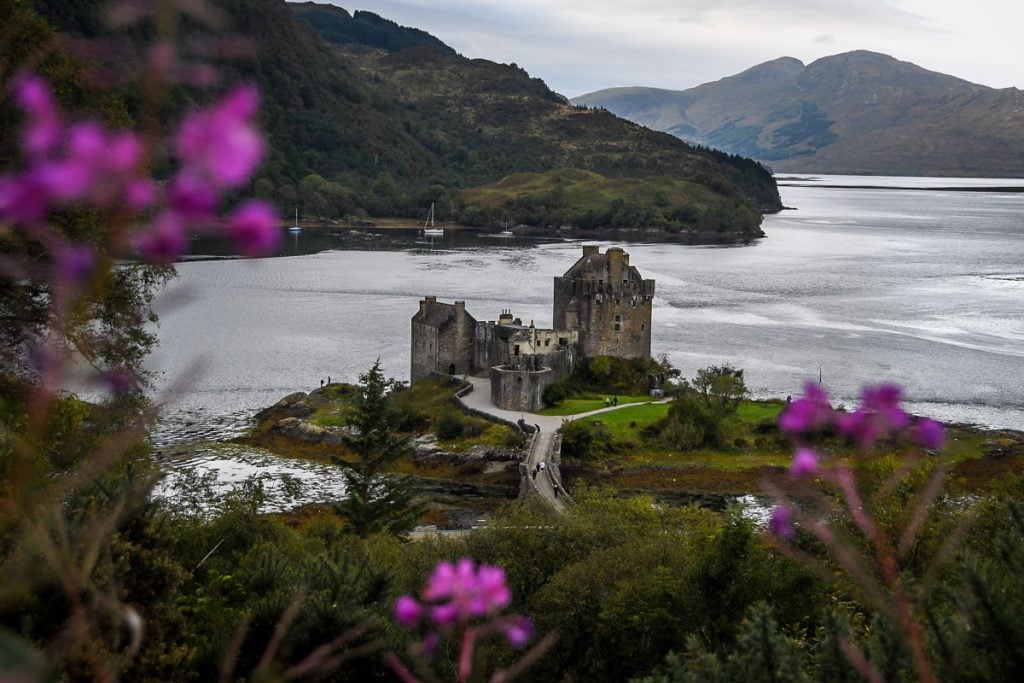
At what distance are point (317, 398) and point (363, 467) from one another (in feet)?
68.4

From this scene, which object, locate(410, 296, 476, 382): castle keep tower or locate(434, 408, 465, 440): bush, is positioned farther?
locate(410, 296, 476, 382): castle keep tower

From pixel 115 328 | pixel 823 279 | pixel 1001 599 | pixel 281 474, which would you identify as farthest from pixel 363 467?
pixel 823 279

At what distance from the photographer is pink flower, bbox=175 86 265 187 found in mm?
2346

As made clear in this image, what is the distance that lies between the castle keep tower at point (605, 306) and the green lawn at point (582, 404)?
3.62 m

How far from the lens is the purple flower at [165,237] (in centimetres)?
264

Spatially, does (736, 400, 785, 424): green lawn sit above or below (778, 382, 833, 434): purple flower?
below

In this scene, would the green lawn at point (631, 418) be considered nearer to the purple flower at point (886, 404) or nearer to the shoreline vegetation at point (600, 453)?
the shoreline vegetation at point (600, 453)

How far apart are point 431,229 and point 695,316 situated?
9958cm

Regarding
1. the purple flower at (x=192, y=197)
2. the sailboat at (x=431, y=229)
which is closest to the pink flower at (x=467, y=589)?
the purple flower at (x=192, y=197)

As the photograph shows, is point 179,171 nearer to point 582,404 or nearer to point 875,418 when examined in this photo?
point 875,418

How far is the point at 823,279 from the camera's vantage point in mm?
119188

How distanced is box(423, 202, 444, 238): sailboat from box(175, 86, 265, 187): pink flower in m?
→ 175

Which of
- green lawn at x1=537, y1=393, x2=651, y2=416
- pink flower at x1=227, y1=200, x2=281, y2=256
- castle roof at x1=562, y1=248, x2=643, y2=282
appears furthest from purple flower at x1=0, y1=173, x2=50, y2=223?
castle roof at x1=562, y1=248, x2=643, y2=282

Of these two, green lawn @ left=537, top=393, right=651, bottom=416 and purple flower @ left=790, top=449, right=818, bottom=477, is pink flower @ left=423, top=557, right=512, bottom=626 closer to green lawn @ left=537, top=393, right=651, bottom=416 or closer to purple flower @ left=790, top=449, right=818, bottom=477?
purple flower @ left=790, top=449, right=818, bottom=477
